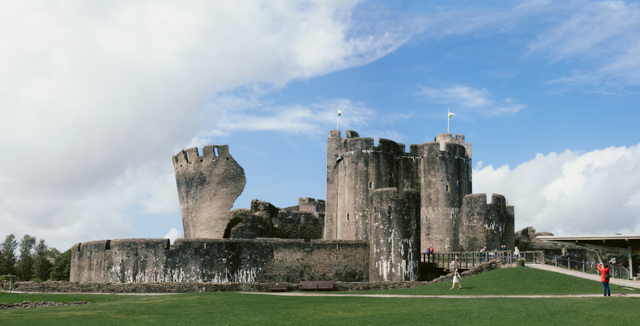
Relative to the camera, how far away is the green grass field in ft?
61.9

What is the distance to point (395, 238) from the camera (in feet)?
124

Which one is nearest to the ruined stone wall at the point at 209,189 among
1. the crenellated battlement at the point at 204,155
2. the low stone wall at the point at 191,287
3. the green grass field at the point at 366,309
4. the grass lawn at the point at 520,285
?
the crenellated battlement at the point at 204,155

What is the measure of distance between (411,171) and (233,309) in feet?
102

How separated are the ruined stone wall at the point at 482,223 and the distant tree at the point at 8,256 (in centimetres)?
6098

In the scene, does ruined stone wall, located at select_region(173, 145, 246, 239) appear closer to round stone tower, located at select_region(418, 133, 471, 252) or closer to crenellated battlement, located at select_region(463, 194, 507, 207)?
round stone tower, located at select_region(418, 133, 471, 252)

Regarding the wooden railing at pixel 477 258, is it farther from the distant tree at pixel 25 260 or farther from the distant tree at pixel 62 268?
the distant tree at pixel 25 260

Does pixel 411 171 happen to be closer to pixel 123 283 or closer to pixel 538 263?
pixel 538 263

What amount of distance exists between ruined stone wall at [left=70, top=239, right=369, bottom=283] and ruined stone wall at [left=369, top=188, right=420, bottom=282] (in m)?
1.39

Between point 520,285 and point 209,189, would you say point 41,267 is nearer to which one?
point 209,189

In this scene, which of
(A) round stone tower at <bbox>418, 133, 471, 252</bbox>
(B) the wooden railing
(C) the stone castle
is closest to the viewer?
(C) the stone castle

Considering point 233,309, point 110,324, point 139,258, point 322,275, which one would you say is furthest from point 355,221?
point 110,324

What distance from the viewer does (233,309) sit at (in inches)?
933

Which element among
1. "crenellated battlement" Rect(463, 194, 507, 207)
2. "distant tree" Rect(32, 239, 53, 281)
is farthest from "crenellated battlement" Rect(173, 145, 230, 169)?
"distant tree" Rect(32, 239, 53, 281)

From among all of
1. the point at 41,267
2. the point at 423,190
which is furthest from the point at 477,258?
the point at 41,267
